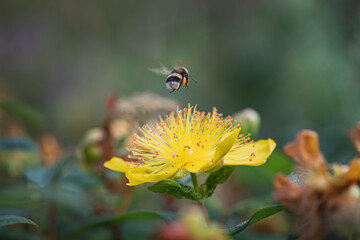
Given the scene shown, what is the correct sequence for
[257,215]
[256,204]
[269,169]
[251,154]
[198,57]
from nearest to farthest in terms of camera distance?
[257,215]
[251,154]
[256,204]
[269,169]
[198,57]

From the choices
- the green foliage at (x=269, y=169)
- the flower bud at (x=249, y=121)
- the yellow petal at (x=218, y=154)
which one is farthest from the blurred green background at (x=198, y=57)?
the yellow petal at (x=218, y=154)

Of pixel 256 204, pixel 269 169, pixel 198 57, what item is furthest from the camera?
pixel 198 57

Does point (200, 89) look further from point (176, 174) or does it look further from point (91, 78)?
point (176, 174)

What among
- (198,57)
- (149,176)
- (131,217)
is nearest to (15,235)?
(131,217)

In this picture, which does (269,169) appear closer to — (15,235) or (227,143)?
(227,143)

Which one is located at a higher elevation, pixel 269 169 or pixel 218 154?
pixel 269 169

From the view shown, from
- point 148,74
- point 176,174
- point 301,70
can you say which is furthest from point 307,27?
point 176,174
